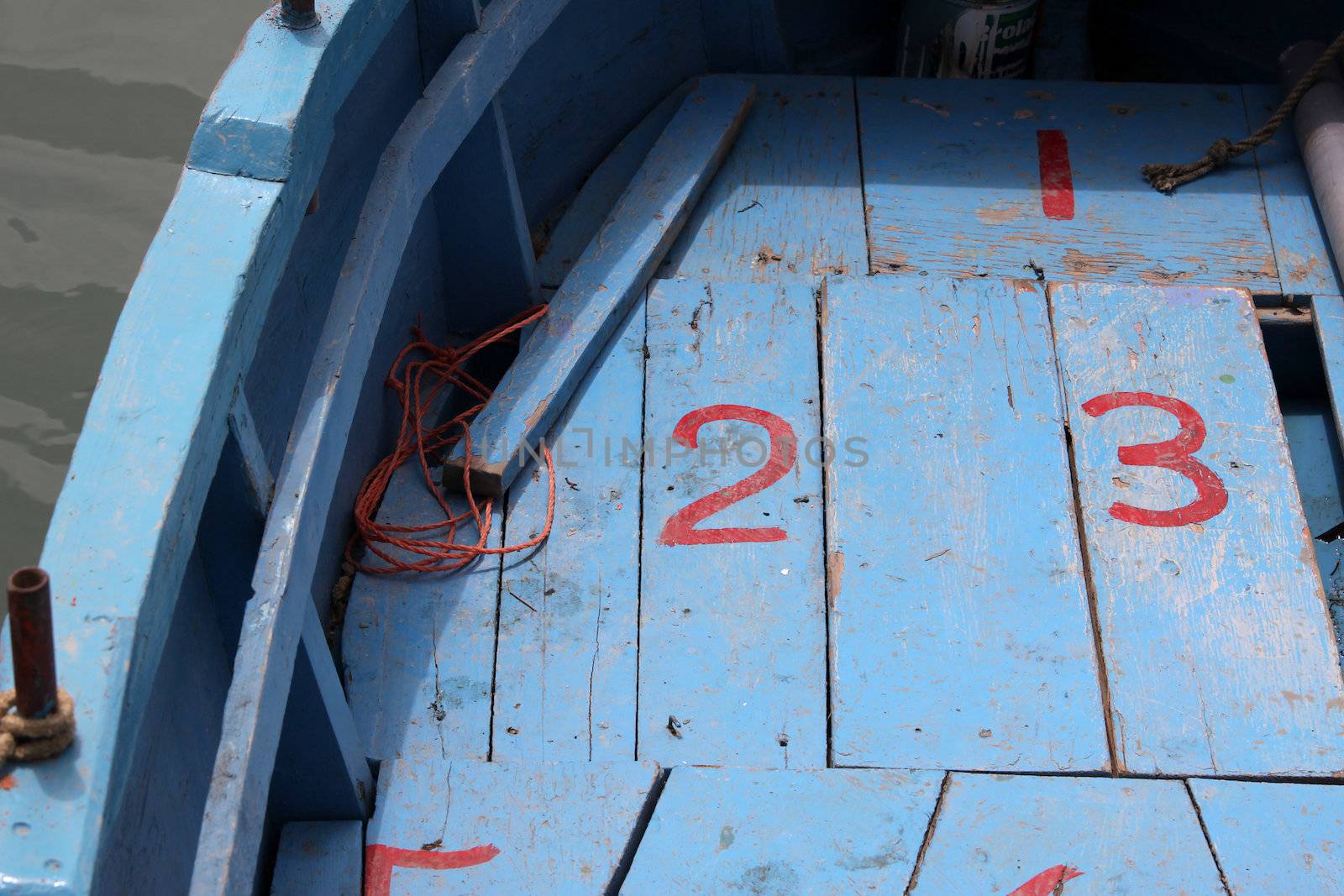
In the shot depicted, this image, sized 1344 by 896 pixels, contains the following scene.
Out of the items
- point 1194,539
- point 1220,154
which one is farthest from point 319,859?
point 1220,154

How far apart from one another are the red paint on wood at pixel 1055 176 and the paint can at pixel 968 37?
30cm

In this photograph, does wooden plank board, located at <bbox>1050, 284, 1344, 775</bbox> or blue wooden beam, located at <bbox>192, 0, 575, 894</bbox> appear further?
wooden plank board, located at <bbox>1050, 284, 1344, 775</bbox>

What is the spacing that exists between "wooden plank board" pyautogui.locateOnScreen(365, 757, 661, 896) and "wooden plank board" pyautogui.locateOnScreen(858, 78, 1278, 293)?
1.18m

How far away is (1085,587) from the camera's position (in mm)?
2018

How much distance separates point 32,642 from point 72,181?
112 inches

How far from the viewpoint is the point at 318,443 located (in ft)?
5.27

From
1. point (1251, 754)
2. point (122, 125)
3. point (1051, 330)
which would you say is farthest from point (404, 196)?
point (122, 125)

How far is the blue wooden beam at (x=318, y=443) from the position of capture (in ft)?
4.43

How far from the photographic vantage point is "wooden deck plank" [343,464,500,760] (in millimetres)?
1855

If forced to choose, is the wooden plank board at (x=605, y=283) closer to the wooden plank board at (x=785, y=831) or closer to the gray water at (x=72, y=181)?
the wooden plank board at (x=785, y=831)

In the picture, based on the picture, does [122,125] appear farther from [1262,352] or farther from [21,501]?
[1262,352]

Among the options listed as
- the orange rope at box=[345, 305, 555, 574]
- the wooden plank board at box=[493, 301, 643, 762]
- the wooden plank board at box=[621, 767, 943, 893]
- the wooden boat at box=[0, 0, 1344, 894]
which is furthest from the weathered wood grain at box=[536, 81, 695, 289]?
the wooden plank board at box=[621, 767, 943, 893]

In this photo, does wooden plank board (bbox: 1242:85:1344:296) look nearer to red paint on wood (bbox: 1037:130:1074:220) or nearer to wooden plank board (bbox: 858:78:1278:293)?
wooden plank board (bbox: 858:78:1278:293)

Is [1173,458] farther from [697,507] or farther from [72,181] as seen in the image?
[72,181]
